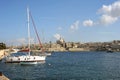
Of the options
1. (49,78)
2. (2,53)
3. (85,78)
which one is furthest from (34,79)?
(2,53)

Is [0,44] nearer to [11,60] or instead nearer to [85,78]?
[11,60]

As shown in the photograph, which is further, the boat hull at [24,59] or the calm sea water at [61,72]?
the boat hull at [24,59]

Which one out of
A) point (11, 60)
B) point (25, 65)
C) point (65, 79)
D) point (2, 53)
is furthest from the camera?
point (2, 53)

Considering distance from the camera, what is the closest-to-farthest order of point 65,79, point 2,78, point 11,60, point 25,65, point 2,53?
1. point 2,78
2. point 65,79
3. point 25,65
4. point 11,60
5. point 2,53

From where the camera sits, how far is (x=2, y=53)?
104688mm

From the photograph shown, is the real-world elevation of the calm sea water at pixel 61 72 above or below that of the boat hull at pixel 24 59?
below

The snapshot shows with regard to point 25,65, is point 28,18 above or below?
above

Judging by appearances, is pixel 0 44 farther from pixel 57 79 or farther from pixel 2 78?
pixel 2 78

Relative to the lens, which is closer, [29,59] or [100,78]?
[100,78]

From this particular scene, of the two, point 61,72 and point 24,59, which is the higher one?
point 24,59

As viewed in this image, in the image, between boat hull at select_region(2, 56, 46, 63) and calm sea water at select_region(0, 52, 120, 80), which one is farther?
boat hull at select_region(2, 56, 46, 63)

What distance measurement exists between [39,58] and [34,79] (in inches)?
1284

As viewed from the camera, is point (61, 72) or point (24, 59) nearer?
point (61, 72)

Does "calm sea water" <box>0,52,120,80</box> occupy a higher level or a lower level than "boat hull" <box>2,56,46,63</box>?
lower
